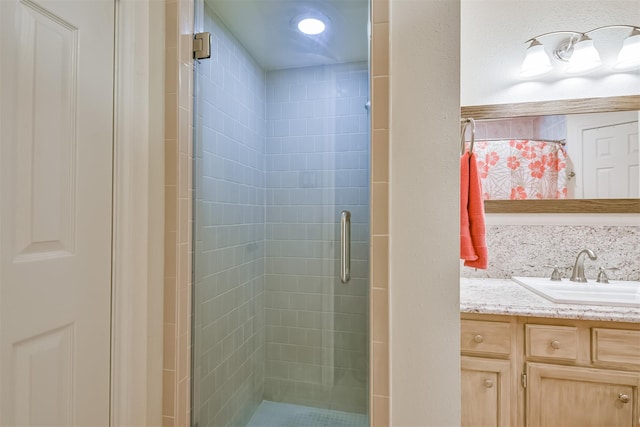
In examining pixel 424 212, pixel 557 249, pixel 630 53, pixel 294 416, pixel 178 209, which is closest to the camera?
pixel 424 212

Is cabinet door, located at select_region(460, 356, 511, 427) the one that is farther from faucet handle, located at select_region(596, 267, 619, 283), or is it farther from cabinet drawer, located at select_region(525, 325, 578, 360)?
faucet handle, located at select_region(596, 267, 619, 283)

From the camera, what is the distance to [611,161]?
1654 mm

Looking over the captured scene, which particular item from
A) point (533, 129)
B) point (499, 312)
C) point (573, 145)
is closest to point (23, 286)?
point (499, 312)

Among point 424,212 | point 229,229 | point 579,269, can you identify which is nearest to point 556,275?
point 579,269

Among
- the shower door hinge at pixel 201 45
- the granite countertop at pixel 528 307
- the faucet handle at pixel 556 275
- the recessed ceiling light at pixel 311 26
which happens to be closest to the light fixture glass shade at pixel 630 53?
the faucet handle at pixel 556 275

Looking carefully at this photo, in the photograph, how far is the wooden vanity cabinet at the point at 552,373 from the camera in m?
1.22

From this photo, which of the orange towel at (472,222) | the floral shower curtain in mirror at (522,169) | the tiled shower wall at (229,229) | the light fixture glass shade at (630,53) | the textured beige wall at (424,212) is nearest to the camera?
the textured beige wall at (424,212)

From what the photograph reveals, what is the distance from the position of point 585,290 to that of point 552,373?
51cm

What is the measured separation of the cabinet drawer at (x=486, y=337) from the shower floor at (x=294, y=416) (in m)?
0.59

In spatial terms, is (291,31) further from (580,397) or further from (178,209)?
(580,397)

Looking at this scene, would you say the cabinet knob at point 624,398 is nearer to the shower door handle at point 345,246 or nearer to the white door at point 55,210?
the shower door handle at point 345,246

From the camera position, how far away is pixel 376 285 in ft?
3.11

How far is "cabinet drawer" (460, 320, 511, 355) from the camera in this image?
131cm

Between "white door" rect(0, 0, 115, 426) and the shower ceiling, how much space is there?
425 mm
